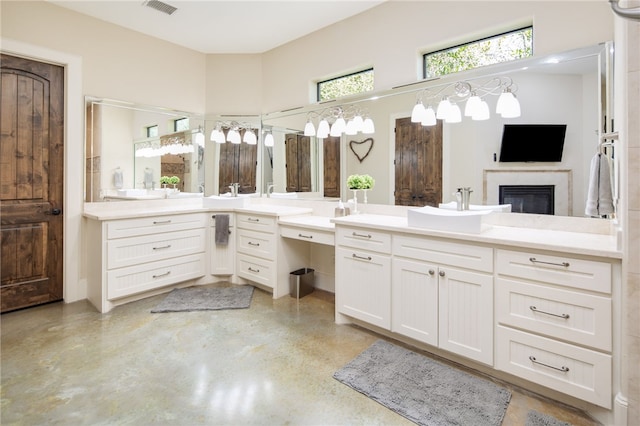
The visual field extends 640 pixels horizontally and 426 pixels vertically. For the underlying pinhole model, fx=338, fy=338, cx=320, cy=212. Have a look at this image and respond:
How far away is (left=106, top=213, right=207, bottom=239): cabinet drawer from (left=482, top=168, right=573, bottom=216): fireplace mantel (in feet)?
9.58

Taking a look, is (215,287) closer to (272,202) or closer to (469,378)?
(272,202)

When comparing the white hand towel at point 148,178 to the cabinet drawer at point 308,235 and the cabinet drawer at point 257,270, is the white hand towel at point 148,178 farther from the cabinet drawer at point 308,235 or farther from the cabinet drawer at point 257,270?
the cabinet drawer at point 308,235

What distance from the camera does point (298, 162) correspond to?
4059mm

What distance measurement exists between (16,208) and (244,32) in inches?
115

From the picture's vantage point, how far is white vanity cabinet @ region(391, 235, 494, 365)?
2035 mm

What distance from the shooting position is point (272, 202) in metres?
4.43

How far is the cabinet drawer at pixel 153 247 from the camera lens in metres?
3.17

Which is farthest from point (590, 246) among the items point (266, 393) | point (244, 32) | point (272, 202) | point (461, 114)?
point (244, 32)

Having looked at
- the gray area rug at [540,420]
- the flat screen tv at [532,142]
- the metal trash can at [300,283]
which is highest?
the flat screen tv at [532,142]

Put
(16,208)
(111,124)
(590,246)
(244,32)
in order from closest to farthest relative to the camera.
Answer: (590,246)
(16,208)
(111,124)
(244,32)

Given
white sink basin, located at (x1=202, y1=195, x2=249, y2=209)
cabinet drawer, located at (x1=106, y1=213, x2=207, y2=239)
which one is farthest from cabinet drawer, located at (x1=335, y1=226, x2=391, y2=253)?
cabinet drawer, located at (x1=106, y1=213, x2=207, y2=239)

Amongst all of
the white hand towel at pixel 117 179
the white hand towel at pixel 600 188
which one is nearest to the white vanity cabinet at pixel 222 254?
the white hand towel at pixel 117 179

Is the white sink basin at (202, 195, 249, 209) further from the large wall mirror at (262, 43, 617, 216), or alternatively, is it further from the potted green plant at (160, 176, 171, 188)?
the large wall mirror at (262, 43, 617, 216)

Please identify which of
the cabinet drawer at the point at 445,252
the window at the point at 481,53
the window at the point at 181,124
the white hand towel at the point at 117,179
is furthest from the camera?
the window at the point at 181,124
